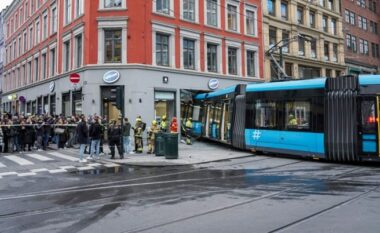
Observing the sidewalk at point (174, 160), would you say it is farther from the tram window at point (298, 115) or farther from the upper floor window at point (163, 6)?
the upper floor window at point (163, 6)

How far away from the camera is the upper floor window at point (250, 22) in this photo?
35344 mm

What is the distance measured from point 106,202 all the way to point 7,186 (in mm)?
4231

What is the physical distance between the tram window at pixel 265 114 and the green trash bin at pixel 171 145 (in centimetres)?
382

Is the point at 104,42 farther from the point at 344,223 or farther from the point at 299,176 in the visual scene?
the point at 344,223

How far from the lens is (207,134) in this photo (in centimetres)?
2453

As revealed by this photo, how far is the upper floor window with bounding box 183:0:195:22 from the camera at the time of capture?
30344 millimetres

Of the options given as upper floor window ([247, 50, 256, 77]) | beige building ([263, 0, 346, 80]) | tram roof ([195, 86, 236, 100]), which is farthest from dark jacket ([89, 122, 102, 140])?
beige building ([263, 0, 346, 80])

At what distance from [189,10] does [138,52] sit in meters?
6.31

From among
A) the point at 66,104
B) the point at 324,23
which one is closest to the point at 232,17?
the point at 66,104

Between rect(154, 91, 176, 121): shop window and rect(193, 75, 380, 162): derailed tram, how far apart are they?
8148mm

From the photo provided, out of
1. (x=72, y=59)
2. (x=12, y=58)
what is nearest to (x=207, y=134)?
(x=72, y=59)

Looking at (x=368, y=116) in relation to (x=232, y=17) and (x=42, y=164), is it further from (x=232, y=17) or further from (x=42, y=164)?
(x=232, y=17)

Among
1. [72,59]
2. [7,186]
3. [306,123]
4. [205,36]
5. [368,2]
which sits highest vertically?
[368,2]

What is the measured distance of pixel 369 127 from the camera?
14.3 m
